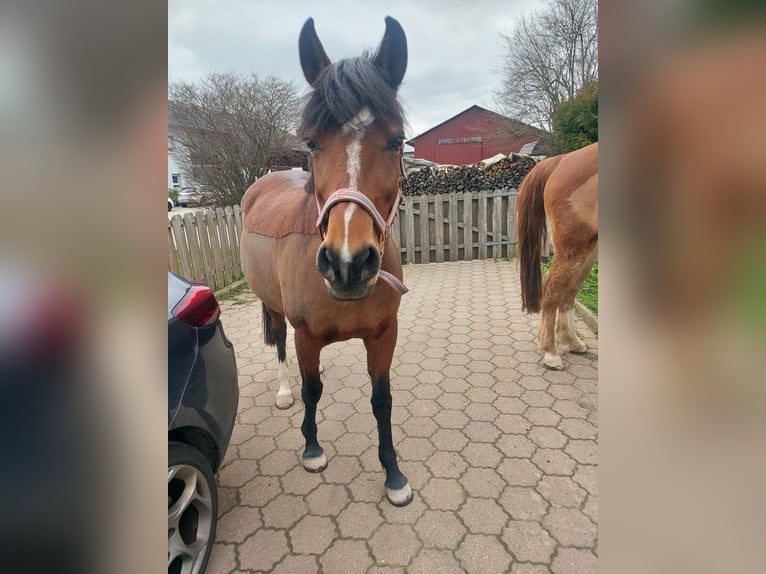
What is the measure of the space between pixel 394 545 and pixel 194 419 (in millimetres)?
1179

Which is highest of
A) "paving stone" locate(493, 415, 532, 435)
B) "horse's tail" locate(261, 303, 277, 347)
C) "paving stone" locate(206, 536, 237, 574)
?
"horse's tail" locate(261, 303, 277, 347)

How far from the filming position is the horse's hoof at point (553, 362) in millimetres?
3545

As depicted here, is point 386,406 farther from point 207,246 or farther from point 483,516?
point 207,246

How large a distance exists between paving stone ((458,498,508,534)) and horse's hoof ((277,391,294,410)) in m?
1.72

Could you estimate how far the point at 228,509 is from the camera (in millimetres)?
2230

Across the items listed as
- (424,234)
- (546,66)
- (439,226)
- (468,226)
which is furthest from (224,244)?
(546,66)

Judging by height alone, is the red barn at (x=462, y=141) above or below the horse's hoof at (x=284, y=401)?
above

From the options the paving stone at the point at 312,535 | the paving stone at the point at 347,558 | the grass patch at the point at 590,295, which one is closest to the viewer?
the paving stone at the point at 347,558

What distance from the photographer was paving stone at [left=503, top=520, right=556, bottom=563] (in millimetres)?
1828

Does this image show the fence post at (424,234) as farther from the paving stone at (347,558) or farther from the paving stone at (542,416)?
the paving stone at (347,558)

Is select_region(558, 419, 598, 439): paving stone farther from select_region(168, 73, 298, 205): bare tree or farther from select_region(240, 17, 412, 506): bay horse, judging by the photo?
select_region(168, 73, 298, 205): bare tree

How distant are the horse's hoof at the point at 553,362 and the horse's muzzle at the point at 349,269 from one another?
9.09ft

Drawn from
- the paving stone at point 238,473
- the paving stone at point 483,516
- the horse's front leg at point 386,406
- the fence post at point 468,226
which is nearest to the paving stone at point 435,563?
the paving stone at point 483,516
